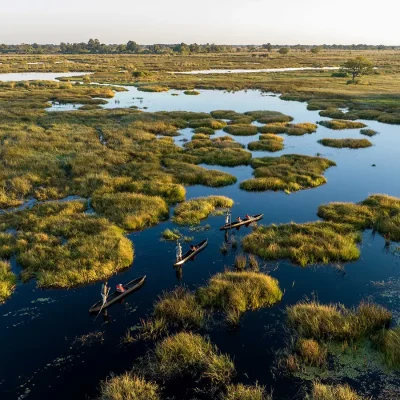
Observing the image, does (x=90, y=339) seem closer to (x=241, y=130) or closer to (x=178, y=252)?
(x=178, y=252)

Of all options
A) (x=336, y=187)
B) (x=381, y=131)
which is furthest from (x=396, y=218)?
(x=381, y=131)

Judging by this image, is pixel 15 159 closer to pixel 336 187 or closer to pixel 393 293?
pixel 336 187

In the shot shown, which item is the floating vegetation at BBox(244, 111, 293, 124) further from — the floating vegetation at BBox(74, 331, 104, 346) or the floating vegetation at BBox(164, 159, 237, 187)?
the floating vegetation at BBox(74, 331, 104, 346)

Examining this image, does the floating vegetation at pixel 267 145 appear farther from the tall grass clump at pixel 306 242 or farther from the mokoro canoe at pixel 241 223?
the tall grass clump at pixel 306 242

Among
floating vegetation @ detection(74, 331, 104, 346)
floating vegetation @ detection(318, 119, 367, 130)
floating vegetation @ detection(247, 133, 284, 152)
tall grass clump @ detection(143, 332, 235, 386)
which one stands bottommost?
floating vegetation @ detection(74, 331, 104, 346)

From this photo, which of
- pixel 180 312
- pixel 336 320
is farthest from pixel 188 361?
pixel 336 320

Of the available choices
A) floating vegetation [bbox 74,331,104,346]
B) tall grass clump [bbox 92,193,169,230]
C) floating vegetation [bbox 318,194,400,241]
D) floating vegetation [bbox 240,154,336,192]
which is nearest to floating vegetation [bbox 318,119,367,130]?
floating vegetation [bbox 240,154,336,192]
